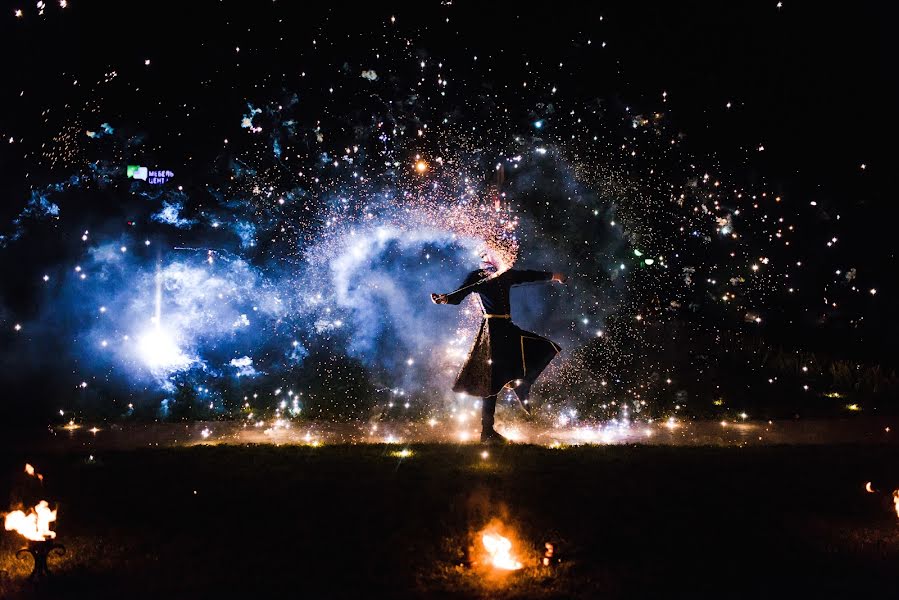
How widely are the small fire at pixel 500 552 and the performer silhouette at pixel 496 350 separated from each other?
10.0 ft

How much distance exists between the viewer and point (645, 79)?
9.88 metres

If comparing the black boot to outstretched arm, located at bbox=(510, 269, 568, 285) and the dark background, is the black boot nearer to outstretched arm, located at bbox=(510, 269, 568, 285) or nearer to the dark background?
outstretched arm, located at bbox=(510, 269, 568, 285)

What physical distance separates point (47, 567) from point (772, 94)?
11083 mm

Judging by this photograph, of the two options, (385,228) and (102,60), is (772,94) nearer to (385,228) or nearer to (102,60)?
(385,228)

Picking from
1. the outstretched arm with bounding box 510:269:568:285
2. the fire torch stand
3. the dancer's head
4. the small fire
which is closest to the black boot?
Result: the outstretched arm with bounding box 510:269:568:285

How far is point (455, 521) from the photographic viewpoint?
448cm

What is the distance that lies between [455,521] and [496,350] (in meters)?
2.93

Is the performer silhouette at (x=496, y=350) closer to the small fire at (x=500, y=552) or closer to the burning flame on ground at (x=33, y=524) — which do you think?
the small fire at (x=500, y=552)

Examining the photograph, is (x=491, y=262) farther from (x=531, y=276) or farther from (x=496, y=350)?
(x=496, y=350)

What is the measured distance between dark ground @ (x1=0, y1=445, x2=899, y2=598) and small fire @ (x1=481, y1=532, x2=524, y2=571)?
0.46 ft

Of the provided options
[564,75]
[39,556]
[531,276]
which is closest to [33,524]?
[39,556]

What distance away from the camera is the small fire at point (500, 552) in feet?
12.3

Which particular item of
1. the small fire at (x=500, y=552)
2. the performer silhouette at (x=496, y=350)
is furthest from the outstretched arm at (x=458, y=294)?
the small fire at (x=500, y=552)

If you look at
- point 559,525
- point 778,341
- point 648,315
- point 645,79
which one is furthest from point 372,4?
point 778,341
